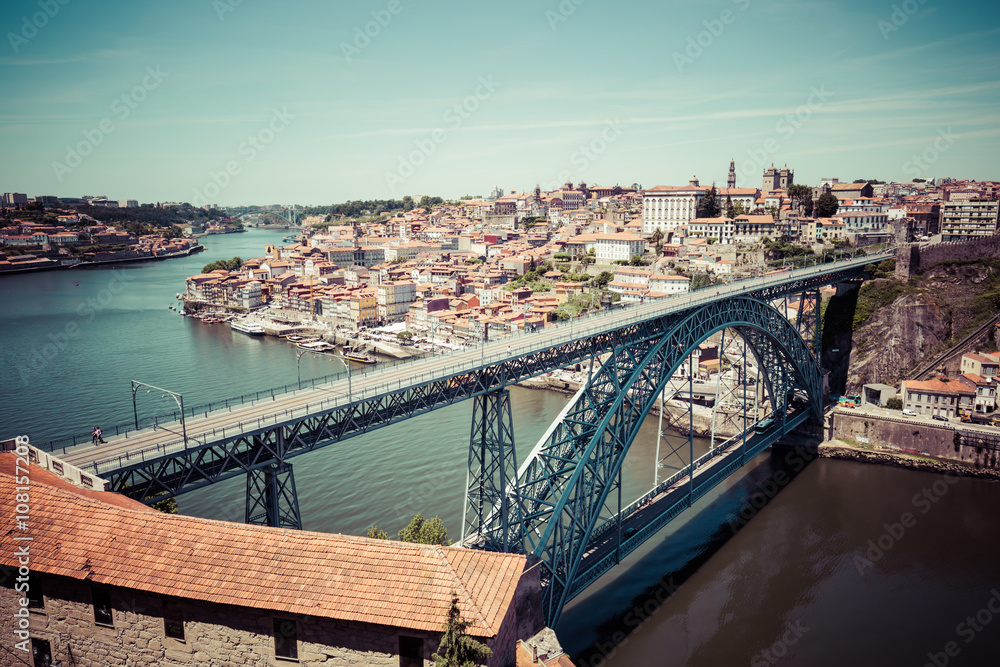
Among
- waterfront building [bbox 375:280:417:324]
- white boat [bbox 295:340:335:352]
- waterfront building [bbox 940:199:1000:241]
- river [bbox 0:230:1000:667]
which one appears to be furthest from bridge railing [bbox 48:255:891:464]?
waterfront building [bbox 940:199:1000:241]

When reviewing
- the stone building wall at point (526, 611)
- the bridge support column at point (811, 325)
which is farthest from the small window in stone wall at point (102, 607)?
the bridge support column at point (811, 325)

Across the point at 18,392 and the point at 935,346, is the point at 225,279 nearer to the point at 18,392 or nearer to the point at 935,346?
the point at 18,392

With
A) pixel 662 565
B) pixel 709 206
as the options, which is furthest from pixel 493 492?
pixel 709 206

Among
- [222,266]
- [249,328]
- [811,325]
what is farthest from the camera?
[222,266]

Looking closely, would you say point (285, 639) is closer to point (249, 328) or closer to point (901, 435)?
point (901, 435)

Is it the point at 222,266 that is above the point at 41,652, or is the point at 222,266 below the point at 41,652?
above

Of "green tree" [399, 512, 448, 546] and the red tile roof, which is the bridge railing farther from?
"green tree" [399, 512, 448, 546]
